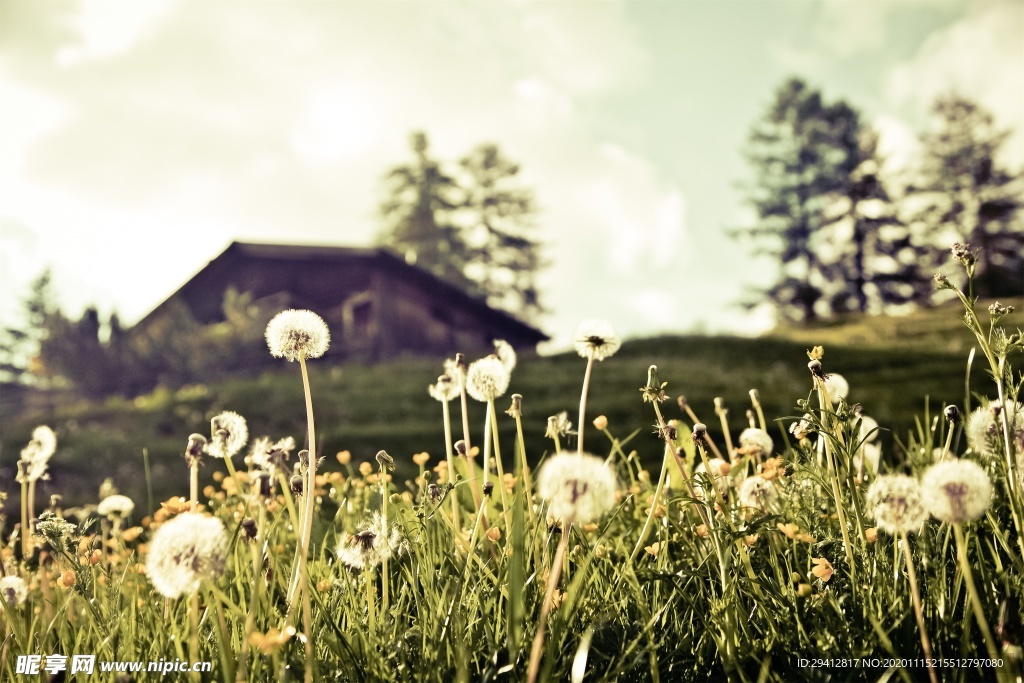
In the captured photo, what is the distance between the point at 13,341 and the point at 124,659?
104 feet

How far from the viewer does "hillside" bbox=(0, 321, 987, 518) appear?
11820 mm

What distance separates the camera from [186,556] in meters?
1.24

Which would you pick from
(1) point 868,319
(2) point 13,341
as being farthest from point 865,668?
(2) point 13,341

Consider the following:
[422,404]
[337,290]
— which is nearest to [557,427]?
[422,404]

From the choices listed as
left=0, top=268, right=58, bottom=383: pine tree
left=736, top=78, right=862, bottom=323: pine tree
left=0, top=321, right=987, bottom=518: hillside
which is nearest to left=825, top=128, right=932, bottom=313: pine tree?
left=736, top=78, right=862, bottom=323: pine tree

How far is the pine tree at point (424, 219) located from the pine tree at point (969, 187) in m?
22.3

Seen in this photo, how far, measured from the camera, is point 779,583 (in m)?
1.93

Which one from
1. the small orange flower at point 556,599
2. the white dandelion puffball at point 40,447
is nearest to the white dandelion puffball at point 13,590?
the white dandelion puffball at point 40,447

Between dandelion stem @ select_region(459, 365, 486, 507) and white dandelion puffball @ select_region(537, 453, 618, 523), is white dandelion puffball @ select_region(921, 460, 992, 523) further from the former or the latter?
dandelion stem @ select_region(459, 365, 486, 507)

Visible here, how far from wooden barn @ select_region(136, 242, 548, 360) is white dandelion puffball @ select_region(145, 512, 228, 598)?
2134cm

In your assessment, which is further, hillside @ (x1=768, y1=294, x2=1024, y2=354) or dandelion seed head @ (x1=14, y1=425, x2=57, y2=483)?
hillside @ (x1=768, y1=294, x2=1024, y2=354)

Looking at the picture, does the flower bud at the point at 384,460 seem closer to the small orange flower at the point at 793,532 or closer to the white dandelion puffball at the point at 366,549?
the white dandelion puffball at the point at 366,549

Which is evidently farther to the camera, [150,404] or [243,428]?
A: [150,404]

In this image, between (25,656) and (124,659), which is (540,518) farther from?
(25,656)
